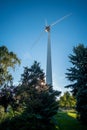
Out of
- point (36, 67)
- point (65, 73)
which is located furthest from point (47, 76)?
point (65, 73)

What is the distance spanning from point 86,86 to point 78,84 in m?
1.29

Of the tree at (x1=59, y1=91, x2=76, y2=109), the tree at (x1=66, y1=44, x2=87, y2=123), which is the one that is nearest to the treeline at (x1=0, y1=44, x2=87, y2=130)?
the tree at (x1=66, y1=44, x2=87, y2=123)

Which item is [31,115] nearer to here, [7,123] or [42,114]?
[42,114]

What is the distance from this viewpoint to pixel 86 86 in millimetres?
23688

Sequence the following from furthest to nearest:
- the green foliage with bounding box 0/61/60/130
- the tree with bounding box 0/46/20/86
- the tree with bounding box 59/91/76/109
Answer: the tree with bounding box 59/91/76/109 < the tree with bounding box 0/46/20/86 < the green foliage with bounding box 0/61/60/130

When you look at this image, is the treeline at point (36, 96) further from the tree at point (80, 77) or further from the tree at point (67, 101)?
the tree at point (67, 101)

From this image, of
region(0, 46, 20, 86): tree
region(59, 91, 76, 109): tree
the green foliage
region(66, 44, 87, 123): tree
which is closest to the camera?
the green foliage

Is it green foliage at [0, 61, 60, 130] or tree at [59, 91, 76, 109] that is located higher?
tree at [59, 91, 76, 109]

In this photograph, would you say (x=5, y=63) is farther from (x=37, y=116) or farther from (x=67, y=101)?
(x=67, y=101)

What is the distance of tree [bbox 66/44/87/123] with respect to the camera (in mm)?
22625

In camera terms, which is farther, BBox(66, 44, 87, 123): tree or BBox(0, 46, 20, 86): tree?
BBox(0, 46, 20, 86): tree

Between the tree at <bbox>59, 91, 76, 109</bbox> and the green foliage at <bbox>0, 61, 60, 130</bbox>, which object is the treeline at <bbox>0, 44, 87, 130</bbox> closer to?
the green foliage at <bbox>0, 61, 60, 130</bbox>

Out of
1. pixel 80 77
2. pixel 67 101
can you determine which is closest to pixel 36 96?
pixel 80 77

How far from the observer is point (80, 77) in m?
24.4
